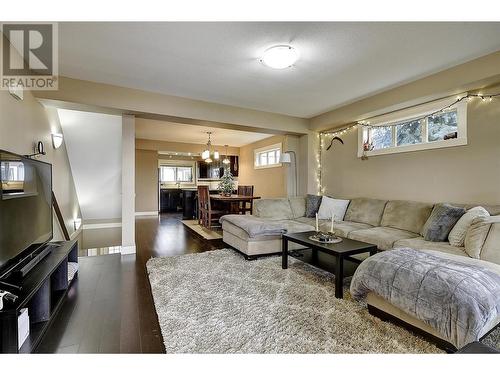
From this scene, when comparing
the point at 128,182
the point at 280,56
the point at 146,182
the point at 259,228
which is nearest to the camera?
the point at 280,56

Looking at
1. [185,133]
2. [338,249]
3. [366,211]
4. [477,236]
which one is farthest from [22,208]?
[185,133]

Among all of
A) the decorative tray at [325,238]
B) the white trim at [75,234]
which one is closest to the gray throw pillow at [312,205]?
the decorative tray at [325,238]

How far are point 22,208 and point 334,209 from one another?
4.18 m

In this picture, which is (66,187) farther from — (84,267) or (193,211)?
(193,211)

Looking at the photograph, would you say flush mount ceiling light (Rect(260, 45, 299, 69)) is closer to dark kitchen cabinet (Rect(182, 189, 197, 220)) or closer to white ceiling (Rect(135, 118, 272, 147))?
white ceiling (Rect(135, 118, 272, 147))

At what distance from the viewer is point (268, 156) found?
7.48 metres

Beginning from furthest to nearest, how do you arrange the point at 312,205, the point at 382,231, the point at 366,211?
the point at 312,205, the point at 366,211, the point at 382,231

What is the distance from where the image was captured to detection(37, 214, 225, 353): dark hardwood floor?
1.73 metres

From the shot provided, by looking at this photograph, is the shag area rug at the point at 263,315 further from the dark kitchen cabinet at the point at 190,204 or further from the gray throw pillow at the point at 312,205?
the dark kitchen cabinet at the point at 190,204

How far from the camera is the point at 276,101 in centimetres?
415

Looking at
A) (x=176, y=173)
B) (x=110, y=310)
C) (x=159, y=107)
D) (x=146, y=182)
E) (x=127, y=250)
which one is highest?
(x=159, y=107)

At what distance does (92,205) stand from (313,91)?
18.2 ft

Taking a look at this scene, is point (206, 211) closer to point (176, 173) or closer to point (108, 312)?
point (108, 312)

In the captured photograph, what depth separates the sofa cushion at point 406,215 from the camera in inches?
129
